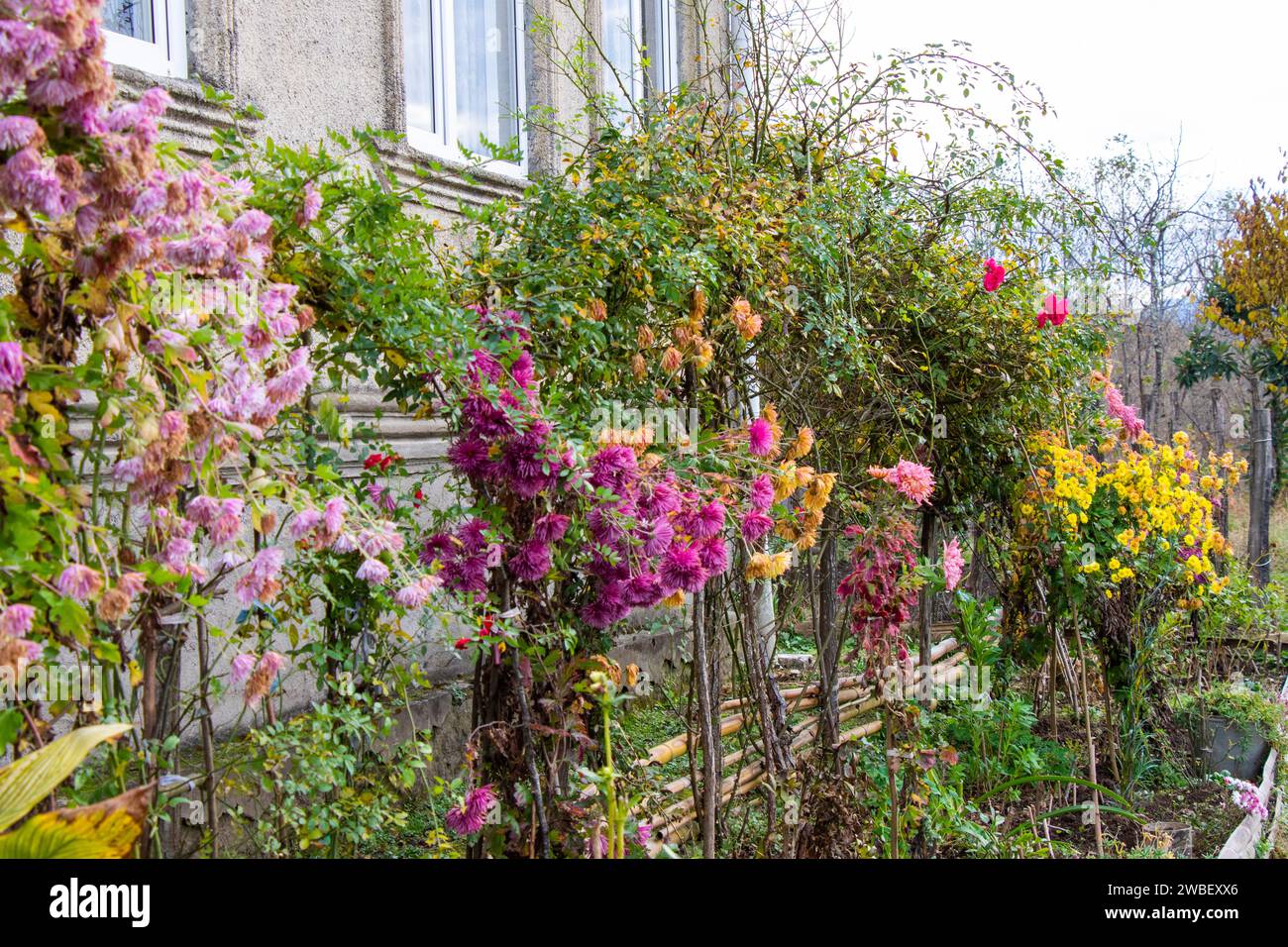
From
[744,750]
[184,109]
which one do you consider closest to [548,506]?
[744,750]

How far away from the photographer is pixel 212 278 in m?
1.62

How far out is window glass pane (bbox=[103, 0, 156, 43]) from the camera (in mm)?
3195

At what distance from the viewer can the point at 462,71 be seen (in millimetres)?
4766

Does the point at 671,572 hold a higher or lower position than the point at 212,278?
lower

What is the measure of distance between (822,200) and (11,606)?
9.16 feet

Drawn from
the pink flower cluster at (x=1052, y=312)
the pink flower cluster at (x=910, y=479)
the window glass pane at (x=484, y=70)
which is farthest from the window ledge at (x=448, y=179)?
the pink flower cluster at (x=1052, y=312)

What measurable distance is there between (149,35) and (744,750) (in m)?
2.87

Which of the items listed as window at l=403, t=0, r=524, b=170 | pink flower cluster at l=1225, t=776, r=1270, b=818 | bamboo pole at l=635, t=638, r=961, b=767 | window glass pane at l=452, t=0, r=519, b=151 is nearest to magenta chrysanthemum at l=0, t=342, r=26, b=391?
bamboo pole at l=635, t=638, r=961, b=767

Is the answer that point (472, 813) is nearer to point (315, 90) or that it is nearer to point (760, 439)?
point (760, 439)

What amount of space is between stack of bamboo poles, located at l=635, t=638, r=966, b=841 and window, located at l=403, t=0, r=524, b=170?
244cm

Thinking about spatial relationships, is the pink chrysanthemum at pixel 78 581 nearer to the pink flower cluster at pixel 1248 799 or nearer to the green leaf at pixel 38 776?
the green leaf at pixel 38 776

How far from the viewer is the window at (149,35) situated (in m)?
3.18
